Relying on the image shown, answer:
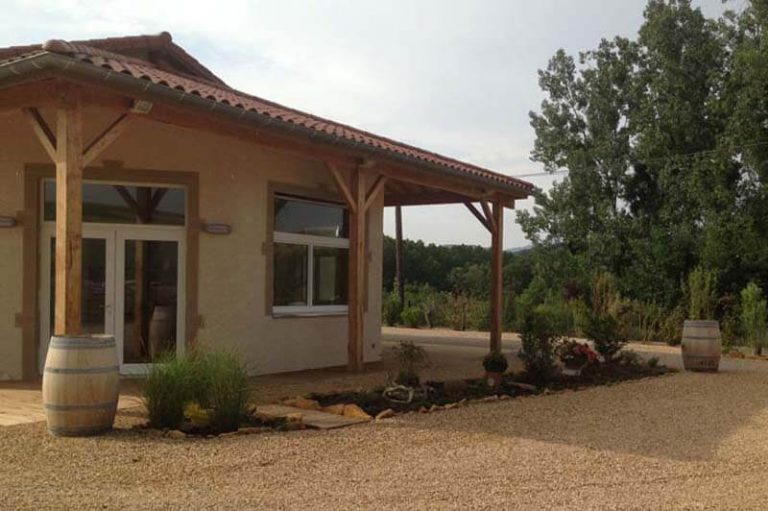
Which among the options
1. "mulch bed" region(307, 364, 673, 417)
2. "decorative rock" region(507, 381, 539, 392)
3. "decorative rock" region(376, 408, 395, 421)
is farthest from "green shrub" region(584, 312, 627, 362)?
"decorative rock" region(376, 408, 395, 421)

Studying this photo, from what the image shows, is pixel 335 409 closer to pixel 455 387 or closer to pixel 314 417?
pixel 314 417

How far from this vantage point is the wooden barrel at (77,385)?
20.1 feet

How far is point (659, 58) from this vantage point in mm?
24906

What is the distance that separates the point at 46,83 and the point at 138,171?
2.74 metres

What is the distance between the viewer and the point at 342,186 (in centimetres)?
1005

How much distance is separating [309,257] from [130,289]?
275 centimetres

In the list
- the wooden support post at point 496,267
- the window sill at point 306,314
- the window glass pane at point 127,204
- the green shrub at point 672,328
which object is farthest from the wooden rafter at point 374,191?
the green shrub at point 672,328

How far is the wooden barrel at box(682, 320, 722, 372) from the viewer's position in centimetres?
1206

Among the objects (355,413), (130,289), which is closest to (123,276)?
(130,289)

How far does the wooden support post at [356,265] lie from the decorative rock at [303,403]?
2510mm

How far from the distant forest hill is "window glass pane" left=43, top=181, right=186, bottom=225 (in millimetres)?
23784

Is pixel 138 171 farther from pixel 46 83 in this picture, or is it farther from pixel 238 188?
pixel 46 83

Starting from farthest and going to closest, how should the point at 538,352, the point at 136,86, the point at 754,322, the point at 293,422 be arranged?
the point at 754,322, the point at 538,352, the point at 293,422, the point at 136,86

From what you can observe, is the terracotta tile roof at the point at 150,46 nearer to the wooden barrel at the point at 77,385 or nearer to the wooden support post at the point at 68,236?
the wooden support post at the point at 68,236
